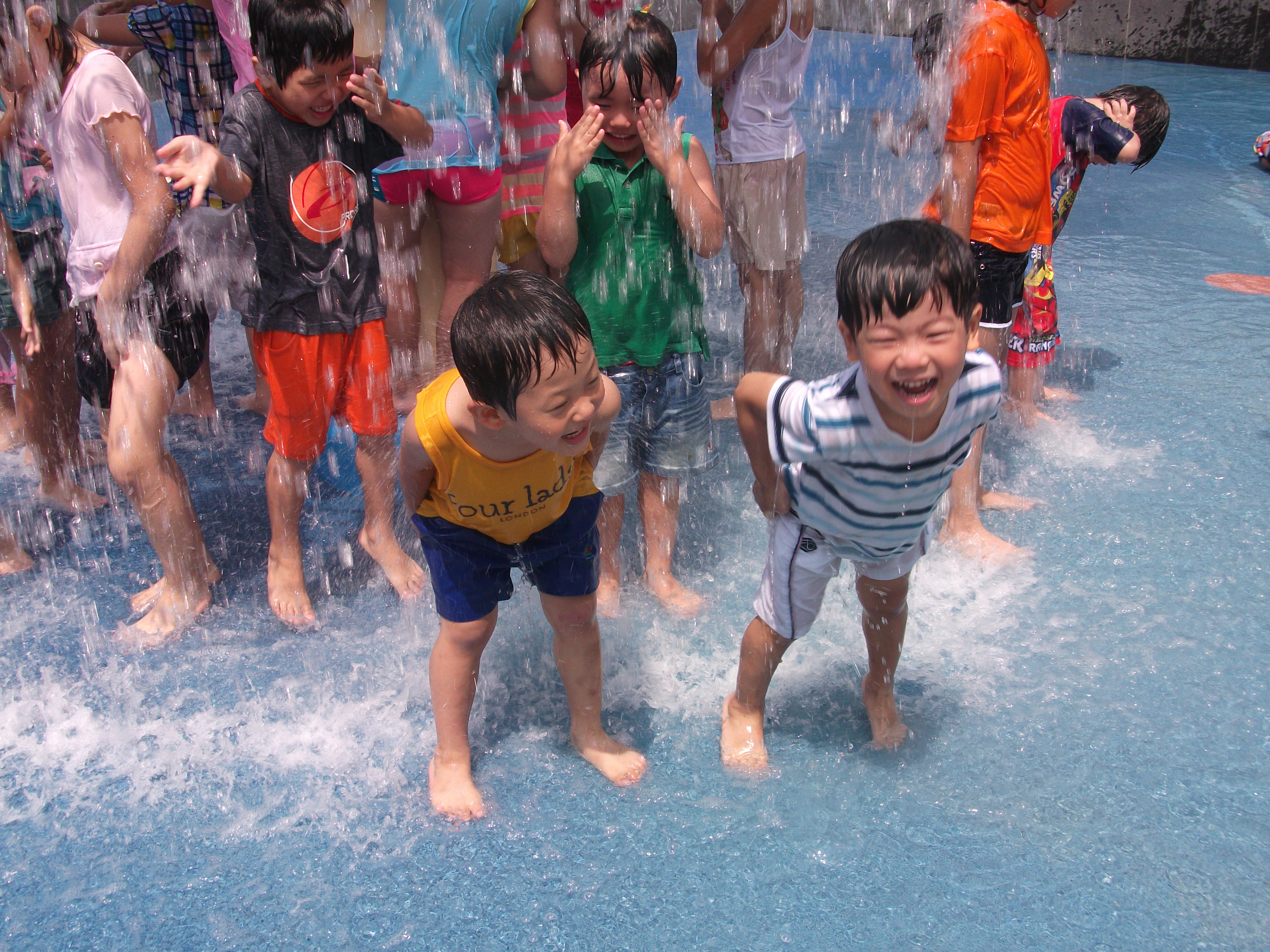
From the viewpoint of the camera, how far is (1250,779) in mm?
2367

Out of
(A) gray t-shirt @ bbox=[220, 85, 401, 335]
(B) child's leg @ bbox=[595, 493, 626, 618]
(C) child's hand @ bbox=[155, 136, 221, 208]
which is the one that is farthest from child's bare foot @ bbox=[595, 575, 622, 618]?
(C) child's hand @ bbox=[155, 136, 221, 208]

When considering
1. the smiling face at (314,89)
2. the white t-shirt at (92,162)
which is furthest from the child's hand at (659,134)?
the white t-shirt at (92,162)

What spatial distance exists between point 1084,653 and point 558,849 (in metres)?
1.65

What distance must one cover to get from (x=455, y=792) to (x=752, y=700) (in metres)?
0.79

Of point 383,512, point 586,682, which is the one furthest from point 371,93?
point 586,682

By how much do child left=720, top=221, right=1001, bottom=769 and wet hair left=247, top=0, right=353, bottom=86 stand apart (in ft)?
5.12

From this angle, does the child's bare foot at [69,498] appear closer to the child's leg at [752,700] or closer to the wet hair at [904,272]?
the child's leg at [752,700]

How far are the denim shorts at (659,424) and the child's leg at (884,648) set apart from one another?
0.85 meters

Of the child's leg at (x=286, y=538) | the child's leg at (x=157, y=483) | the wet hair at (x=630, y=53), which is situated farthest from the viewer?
the child's leg at (x=286, y=538)

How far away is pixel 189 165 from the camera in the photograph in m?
2.47

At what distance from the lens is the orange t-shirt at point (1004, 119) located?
305 centimetres

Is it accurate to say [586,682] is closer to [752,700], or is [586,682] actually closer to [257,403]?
[752,700]

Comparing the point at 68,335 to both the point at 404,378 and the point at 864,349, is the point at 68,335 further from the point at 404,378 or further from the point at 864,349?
the point at 864,349

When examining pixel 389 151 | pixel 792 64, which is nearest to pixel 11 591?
pixel 389 151
